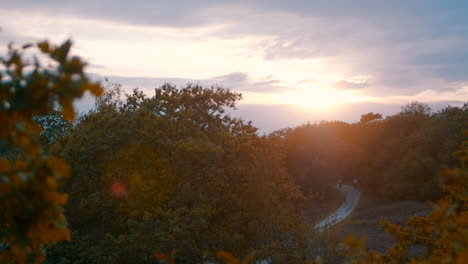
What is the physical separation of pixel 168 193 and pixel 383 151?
1432 inches

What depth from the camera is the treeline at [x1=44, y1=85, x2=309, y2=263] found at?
13.8m

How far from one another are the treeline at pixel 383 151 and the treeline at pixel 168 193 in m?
24.4

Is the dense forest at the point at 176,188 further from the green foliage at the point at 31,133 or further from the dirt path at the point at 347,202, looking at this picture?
the dirt path at the point at 347,202

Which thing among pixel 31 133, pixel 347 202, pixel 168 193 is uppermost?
pixel 31 133

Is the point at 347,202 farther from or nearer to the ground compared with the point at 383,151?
nearer to the ground

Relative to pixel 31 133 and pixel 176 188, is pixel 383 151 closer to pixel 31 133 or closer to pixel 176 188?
pixel 176 188

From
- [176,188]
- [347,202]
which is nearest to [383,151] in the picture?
[347,202]

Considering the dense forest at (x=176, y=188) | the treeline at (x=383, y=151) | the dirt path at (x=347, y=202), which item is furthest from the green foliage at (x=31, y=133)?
the treeline at (x=383, y=151)

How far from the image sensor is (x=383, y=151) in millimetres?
47594

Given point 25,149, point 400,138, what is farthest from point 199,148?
point 400,138

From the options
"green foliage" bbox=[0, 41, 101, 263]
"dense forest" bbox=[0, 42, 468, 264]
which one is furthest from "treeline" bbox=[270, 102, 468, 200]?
"green foliage" bbox=[0, 41, 101, 263]

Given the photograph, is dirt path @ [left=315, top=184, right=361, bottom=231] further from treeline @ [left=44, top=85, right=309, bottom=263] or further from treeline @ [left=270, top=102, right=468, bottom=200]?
treeline @ [left=44, top=85, right=309, bottom=263]

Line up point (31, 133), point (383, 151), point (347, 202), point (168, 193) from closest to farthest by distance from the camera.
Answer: point (31, 133), point (168, 193), point (347, 202), point (383, 151)

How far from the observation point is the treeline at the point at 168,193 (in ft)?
45.4
